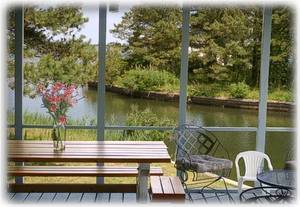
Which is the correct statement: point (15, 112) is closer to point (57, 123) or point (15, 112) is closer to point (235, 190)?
point (57, 123)

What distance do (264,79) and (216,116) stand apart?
744mm

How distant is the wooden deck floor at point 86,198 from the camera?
16.2 feet

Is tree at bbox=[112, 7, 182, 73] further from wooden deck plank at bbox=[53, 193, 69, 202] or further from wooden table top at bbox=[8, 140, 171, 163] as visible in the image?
wooden deck plank at bbox=[53, 193, 69, 202]

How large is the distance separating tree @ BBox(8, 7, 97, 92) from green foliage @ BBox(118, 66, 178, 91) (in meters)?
0.45

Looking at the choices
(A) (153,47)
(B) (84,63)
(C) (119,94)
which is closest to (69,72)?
(B) (84,63)

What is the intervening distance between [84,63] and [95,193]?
62.2 inches

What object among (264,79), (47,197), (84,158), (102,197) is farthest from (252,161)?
(47,197)

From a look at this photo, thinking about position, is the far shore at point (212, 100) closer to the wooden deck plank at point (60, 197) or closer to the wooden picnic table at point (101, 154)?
the wooden picnic table at point (101, 154)

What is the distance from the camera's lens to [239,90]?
18.7 ft

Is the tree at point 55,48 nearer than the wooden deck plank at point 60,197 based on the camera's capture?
No

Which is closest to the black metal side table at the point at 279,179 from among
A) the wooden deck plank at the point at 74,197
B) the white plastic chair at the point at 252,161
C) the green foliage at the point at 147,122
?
the white plastic chair at the point at 252,161

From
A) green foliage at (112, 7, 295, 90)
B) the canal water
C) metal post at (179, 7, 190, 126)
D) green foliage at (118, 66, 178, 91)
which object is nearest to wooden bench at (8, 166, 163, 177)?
the canal water

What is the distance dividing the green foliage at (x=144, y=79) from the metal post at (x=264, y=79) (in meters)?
1.22

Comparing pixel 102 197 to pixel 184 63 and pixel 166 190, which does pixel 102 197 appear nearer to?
pixel 166 190
